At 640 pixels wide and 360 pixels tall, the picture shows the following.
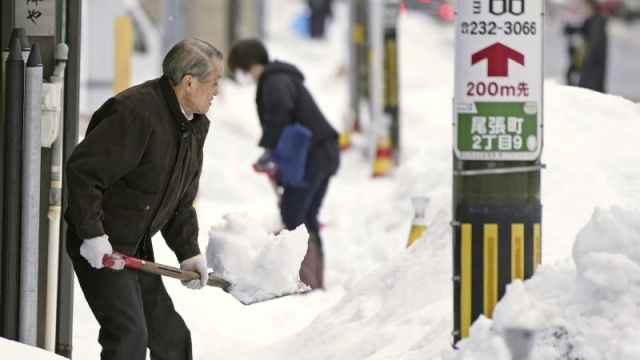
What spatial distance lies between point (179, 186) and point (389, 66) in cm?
1249

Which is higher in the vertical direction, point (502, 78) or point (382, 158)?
point (502, 78)

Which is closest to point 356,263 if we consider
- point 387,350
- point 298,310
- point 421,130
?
point 298,310

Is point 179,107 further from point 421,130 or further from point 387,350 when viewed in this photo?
point 421,130

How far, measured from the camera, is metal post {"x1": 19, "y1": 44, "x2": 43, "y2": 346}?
240 inches

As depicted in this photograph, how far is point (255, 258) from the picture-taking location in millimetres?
6215

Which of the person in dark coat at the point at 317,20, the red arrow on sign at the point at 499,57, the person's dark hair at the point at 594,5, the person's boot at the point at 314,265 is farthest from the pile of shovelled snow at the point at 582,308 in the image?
the person in dark coat at the point at 317,20

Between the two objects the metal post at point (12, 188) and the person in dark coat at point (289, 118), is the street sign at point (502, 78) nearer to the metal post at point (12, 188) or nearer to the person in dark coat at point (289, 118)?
the metal post at point (12, 188)

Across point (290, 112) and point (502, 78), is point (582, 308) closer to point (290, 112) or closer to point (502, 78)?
point (502, 78)

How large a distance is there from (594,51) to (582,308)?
1280cm

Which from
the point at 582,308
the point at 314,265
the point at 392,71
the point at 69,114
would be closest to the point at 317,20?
the point at 392,71

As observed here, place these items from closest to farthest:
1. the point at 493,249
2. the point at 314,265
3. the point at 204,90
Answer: the point at 493,249, the point at 204,90, the point at 314,265

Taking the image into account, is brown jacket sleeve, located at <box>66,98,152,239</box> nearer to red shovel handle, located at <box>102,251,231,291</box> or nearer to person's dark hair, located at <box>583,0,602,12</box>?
red shovel handle, located at <box>102,251,231,291</box>

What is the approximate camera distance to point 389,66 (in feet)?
59.8

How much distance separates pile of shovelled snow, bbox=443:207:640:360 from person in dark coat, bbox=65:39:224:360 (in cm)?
133
